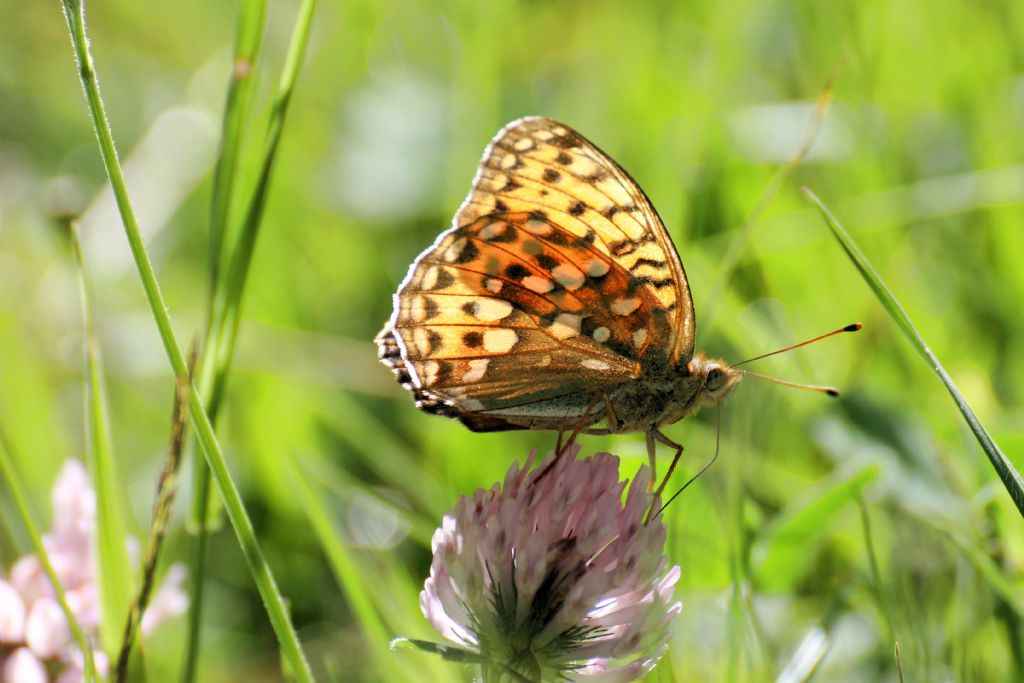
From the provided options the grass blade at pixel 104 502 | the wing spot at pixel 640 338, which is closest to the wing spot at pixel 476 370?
the wing spot at pixel 640 338

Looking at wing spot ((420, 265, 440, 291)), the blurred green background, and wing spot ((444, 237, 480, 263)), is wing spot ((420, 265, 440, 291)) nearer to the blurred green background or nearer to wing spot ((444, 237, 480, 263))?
wing spot ((444, 237, 480, 263))

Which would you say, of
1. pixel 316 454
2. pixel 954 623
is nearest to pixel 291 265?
pixel 316 454

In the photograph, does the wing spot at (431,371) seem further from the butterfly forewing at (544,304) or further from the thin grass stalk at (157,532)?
the thin grass stalk at (157,532)

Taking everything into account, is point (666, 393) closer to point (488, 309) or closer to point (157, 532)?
point (488, 309)

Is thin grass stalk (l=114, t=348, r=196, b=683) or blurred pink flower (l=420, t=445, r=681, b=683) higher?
thin grass stalk (l=114, t=348, r=196, b=683)

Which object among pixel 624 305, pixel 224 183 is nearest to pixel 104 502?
pixel 224 183

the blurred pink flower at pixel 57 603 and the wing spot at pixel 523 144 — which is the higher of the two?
the wing spot at pixel 523 144

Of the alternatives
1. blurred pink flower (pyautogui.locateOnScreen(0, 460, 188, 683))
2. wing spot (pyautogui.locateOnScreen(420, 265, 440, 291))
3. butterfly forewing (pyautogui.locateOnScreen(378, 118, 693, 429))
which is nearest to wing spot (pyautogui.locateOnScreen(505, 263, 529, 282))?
butterfly forewing (pyautogui.locateOnScreen(378, 118, 693, 429))

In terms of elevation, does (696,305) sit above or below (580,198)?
below
